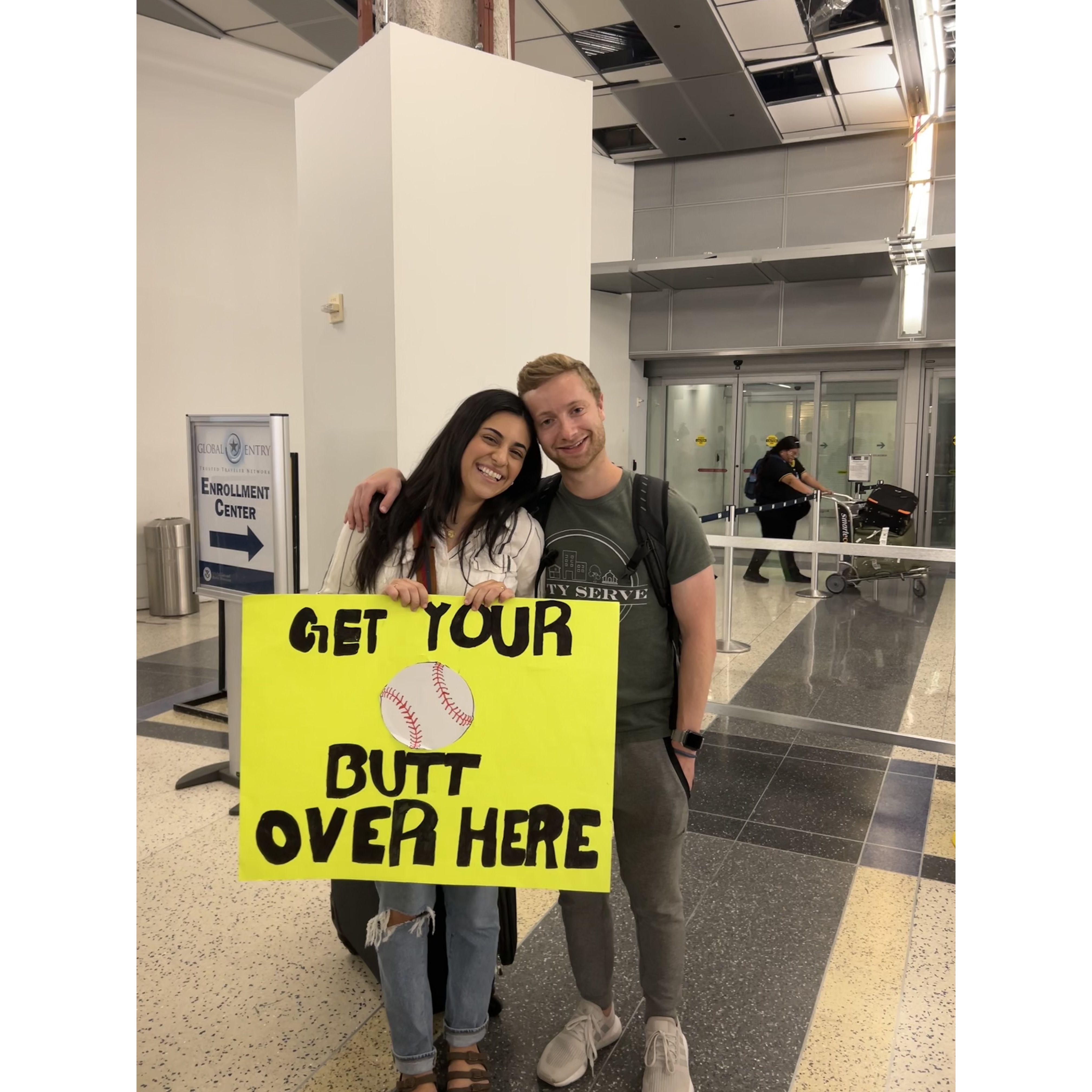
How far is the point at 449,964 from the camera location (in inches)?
76.8

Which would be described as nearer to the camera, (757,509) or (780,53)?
(757,509)

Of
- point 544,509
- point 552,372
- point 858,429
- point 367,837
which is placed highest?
point 858,429

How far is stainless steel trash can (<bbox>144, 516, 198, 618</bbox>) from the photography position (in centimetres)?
762

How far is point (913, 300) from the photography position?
29.9 ft

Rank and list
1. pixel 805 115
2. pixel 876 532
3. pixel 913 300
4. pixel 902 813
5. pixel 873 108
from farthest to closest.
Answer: pixel 805 115, pixel 873 108, pixel 913 300, pixel 876 532, pixel 902 813

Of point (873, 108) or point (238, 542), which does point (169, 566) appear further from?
point (873, 108)

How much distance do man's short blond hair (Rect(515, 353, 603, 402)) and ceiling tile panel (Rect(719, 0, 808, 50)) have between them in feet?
22.9

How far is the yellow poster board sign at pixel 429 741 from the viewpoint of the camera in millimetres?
1688

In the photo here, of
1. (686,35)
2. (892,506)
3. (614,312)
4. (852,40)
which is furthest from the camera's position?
(614,312)

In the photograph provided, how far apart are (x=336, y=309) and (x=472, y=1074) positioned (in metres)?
2.37

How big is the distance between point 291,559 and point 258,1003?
1761 millimetres

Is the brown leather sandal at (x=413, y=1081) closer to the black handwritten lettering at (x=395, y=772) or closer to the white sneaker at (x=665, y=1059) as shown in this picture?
the white sneaker at (x=665, y=1059)

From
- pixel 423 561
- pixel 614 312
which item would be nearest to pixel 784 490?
pixel 614 312

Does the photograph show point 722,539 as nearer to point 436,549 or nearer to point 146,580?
point 436,549
